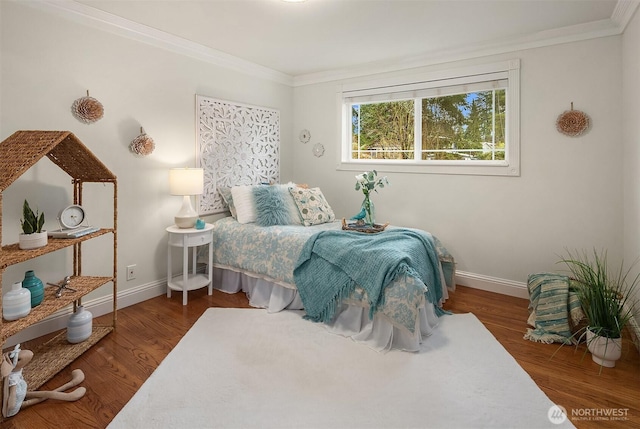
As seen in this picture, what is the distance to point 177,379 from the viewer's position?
2.11 metres

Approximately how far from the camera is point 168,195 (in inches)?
139

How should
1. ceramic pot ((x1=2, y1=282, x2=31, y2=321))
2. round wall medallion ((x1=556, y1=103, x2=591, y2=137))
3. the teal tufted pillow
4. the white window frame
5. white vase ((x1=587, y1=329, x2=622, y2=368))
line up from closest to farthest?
ceramic pot ((x1=2, y1=282, x2=31, y2=321)) < white vase ((x1=587, y1=329, x2=622, y2=368)) < round wall medallion ((x1=556, y1=103, x2=591, y2=137)) < the white window frame < the teal tufted pillow

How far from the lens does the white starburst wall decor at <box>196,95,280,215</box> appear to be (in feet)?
12.5

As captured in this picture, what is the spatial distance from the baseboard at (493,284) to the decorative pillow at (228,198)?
248cm

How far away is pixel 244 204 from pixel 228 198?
0.29 metres

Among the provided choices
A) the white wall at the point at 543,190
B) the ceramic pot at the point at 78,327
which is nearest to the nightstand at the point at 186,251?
the ceramic pot at the point at 78,327

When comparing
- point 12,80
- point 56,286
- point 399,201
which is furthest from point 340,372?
point 12,80

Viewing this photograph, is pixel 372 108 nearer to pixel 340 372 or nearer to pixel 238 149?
pixel 238 149

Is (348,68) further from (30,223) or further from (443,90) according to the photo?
(30,223)

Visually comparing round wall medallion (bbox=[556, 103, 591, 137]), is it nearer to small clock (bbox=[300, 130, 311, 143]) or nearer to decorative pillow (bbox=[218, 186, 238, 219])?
small clock (bbox=[300, 130, 311, 143])

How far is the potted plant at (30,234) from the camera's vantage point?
6.83 feet

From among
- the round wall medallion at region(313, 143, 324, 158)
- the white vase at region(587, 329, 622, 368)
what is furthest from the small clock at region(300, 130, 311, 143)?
the white vase at region(587, 329, 622, 368)

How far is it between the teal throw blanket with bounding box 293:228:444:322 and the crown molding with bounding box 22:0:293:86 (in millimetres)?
2251

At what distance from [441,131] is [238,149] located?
230cm
